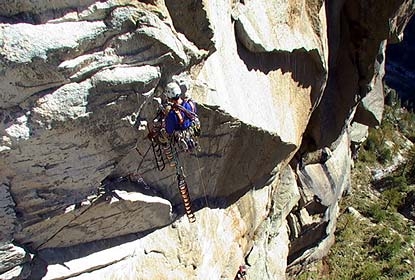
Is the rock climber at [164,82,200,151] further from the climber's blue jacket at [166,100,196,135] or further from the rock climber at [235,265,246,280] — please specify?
the rock climber at [235,265,246,280]

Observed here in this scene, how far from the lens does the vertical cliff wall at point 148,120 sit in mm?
6859

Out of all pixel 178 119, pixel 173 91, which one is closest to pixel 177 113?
pixel 178 119

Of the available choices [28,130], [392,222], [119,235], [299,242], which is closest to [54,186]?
[28,130]

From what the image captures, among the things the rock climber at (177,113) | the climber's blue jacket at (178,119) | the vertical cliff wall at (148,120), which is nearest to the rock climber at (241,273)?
the vertical cliff wall at (148,120)

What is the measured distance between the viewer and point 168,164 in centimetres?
981

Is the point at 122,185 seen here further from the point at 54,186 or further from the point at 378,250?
the point at 378,250

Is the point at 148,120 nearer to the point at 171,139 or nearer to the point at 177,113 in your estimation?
the point at 171,139

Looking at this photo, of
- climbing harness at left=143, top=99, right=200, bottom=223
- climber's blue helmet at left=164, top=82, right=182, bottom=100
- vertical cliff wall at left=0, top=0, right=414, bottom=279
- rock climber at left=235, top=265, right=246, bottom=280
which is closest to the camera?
vertical cliff wall at left=0, top=0, right=414, bottom=279

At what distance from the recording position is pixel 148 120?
8.54 m

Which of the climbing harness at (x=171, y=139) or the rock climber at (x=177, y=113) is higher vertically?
the rock climber at (x=177, y=113)

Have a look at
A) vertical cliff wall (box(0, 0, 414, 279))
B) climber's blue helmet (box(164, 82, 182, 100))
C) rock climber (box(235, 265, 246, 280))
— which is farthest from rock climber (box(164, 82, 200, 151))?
rock climber (box(235, 265, 246, 280))

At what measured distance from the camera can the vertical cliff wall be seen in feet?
22.5

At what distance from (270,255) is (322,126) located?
4662mm

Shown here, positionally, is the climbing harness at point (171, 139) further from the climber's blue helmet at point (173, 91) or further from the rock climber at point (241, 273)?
the rock climber at point (241, 273)
